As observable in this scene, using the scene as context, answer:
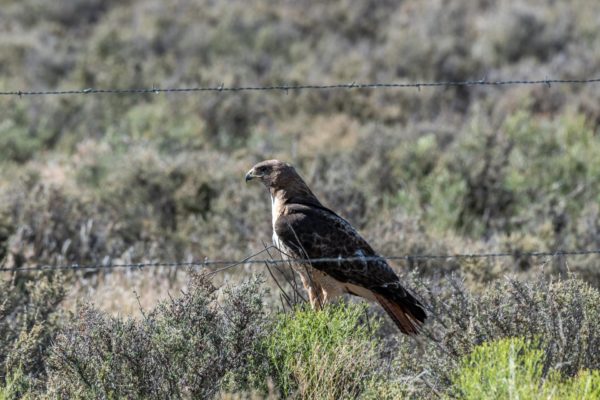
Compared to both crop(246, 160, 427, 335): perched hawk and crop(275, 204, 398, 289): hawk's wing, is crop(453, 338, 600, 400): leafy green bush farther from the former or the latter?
crop(275, 204, 398, 289): hawk's wing

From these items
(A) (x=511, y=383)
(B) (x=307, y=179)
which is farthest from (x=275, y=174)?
(B) (x=307, y=179)

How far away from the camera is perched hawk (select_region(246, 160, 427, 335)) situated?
554 cm

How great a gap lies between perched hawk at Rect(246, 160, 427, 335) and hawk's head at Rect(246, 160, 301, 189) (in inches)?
10.4

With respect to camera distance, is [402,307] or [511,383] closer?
[511,383]

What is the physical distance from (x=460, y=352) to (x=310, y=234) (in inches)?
48.1

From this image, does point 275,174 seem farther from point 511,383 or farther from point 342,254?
point 511,383

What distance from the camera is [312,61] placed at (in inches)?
734

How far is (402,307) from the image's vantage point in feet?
18.2

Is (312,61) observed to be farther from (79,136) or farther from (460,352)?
(460,352)

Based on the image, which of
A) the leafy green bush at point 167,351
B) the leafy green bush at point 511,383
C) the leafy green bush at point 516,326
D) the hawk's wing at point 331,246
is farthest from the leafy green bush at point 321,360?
the hawk's wing at point 331,246

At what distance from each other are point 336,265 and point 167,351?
4.65ft

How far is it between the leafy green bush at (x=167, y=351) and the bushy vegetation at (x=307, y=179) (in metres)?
0.01

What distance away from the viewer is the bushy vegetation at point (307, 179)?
466cm

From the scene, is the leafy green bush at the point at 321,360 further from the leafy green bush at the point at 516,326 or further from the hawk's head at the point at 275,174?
the hawk's head at the point at 275,174
